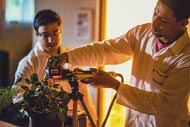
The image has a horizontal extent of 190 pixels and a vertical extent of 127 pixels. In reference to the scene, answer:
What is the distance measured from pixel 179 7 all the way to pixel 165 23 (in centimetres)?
7

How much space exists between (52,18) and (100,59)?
408 mm

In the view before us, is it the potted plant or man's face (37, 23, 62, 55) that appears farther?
man's face (37, 23, 62, 55)

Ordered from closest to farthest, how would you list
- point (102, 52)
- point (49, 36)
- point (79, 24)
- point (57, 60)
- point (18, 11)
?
point (57, 60) < point (102, 52) < point (49, 36) < point (79, 24) < point (18, 11)

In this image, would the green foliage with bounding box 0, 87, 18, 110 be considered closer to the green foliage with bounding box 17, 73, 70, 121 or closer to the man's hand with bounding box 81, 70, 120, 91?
the green foliage with bounding box 17, 73, 70, 121

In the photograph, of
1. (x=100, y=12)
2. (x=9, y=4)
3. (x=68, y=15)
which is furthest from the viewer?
(x=9, y=4)

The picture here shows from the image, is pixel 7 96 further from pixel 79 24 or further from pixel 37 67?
pixel 79 24

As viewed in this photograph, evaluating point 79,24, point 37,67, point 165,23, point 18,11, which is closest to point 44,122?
point 165,23

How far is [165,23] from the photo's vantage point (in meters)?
1.21

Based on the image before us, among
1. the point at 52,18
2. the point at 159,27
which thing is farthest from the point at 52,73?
the point at 52,18

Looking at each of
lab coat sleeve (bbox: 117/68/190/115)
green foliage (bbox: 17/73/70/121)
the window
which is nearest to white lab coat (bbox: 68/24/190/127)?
lab coat sleeve (bbox: 117/68/190/115)

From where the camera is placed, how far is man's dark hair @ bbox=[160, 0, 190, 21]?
3.86ft

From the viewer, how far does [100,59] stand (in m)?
1.50

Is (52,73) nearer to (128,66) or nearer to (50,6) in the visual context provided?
(128,66)

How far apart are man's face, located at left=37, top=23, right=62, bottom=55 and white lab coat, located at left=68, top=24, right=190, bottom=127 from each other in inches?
12.5
